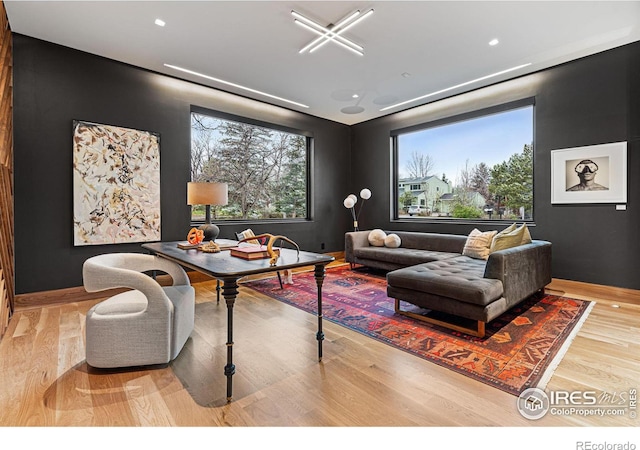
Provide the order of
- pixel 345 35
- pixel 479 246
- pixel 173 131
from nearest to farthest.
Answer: pixel 345 35, pixel 479 246, pixel 173 131

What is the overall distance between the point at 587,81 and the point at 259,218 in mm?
4863

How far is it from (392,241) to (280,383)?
3668 mm

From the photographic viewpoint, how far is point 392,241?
17.0 ft

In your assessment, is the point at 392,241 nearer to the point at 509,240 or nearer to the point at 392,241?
the point at 392,241

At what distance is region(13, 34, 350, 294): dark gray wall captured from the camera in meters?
3.30

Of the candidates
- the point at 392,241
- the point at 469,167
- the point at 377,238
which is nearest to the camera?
the point at 469,167

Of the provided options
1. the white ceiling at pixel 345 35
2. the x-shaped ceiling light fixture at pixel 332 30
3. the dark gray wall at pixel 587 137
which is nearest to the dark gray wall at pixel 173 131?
the dark gray wall at pixel 587 137

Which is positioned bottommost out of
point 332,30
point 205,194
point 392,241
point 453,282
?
point 453,282

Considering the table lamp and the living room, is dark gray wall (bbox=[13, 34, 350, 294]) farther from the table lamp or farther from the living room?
the table lamp

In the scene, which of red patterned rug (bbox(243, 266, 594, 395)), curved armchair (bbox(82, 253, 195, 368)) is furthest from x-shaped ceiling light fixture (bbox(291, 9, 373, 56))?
red patterned rug (bbox(243, 266, 594, 395))

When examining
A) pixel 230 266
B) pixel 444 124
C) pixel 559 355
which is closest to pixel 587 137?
pixel 444 124

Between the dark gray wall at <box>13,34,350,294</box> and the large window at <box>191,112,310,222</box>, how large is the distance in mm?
336

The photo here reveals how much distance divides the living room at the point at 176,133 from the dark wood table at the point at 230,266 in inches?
30.3
